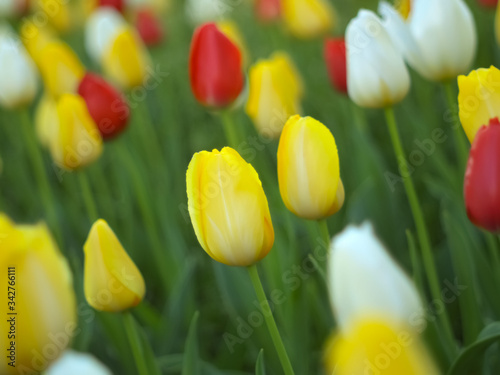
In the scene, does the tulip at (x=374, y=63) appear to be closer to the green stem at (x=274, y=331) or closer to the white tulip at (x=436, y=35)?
the white tulip at (x=436, y=35)

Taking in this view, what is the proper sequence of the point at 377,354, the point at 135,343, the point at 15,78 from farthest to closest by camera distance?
the point at 15,78, the point at 135,343, the point at 377,354

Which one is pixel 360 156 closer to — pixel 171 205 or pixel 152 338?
pixel 171 205

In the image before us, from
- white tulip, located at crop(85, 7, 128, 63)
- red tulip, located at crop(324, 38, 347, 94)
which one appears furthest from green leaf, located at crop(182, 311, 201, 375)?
white tulip, located at crop(85, 7, 128, 63)

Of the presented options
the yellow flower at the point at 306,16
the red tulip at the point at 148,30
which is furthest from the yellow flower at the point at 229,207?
the red tulip at the point at 148,30

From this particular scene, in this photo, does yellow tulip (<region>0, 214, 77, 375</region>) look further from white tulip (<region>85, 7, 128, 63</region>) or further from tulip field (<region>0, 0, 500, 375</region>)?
white tulip (<region>85, 7, 128, 63</region>)

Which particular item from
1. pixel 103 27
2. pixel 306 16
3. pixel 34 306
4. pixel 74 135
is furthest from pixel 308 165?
pixel 103 27

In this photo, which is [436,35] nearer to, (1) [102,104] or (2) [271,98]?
(2) [271,98]

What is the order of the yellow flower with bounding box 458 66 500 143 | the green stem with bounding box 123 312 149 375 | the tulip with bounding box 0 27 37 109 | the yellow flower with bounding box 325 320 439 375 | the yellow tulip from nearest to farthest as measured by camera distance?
the yellow flower with bounding box 325 320 439 375
the yellow tulip
the yellow flower with bounding box 458 66 500 143
the green stem with bounding box 123 312 149 375
the tulip with bounding box 0 27 37 109
